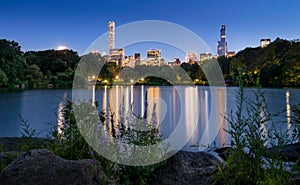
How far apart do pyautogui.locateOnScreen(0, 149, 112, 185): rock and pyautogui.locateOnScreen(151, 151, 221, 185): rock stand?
758 millimetres

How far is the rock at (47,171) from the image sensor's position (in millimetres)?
2010

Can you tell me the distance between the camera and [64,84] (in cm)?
4956

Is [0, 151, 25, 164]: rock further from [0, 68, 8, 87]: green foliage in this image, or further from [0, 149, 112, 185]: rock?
[0, 68, 8, 87]: green foliage

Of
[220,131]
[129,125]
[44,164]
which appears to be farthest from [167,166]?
[220,131]

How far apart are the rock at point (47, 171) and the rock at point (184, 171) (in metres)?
0.76

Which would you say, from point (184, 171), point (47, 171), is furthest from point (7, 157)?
point (184, 171)

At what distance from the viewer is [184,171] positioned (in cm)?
279

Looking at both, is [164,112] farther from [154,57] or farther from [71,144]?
[71,144]

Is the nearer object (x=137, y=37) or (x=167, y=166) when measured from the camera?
(x=167, y=166)

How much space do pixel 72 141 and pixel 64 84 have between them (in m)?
49.3

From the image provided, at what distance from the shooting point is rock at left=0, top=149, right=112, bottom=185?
2.01m

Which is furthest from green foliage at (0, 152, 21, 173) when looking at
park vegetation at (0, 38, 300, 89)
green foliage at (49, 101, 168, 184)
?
park vegetation at (0, 38, 300, 89)

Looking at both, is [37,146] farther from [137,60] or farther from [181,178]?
[137,60]

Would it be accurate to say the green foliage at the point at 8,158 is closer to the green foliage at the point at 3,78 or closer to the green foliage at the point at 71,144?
the green foliage at the point at 71,144
